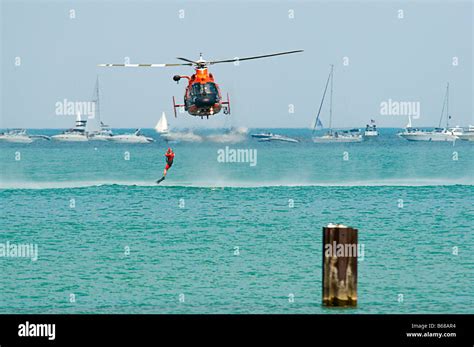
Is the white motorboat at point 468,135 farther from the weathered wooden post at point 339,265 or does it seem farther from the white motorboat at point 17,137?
the weathered wooden post at point 339,265

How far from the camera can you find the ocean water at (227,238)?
102ft

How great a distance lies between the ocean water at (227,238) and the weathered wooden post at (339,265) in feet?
1.48

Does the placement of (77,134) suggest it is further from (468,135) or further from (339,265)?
(339,265)

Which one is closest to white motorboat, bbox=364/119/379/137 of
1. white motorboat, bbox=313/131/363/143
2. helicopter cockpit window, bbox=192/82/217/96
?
white motorboat, bbox=313/131/363/143

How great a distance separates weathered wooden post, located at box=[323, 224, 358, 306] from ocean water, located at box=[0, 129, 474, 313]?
0.45 metres

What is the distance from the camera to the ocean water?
3108 cm

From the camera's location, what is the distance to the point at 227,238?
152 feet

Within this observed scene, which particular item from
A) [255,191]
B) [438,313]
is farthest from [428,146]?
[438,313]

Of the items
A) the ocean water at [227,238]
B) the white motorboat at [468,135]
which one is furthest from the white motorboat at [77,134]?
the ocean water at [227,238]

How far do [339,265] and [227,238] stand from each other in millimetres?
22018

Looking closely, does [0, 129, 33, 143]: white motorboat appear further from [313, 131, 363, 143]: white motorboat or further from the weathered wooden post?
the weathered wooden post

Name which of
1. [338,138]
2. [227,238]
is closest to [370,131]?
[338,138]

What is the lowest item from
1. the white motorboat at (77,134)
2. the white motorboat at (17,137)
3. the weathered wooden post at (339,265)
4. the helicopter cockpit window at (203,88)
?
the white motorboat at (17,137)

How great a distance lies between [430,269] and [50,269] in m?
11.5
